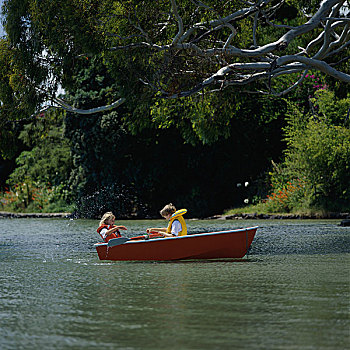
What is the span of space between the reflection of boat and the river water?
0.72 ft

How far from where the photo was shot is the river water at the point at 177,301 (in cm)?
744

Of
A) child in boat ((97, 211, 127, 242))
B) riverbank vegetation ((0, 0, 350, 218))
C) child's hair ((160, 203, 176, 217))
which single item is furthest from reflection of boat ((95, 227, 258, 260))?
riverbank vegetation ((0, 0, 350, 218))

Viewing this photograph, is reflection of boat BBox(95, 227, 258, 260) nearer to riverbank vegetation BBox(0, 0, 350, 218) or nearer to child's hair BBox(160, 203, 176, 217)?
child's hair BBox(160, 203, 176, 217)

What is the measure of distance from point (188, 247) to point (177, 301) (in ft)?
17.6

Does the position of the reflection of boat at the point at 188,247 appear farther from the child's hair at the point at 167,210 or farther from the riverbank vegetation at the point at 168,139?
the riverbank vegetation at the point at 168,139

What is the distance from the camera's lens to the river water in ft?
24.4

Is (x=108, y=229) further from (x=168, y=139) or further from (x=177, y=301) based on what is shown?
(x=168, y=139)

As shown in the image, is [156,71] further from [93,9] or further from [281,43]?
[281,43]

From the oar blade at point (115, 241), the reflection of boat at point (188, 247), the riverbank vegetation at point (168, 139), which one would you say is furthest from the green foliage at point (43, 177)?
the oar blade at point (115, 241)

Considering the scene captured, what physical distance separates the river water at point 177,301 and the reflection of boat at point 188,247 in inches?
8.7

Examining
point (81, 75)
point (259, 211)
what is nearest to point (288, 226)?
point (259, 211)

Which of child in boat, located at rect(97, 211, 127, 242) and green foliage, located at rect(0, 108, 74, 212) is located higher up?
green foliage, located at rect(0, 108, 74, 212)

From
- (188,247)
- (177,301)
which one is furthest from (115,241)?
(177,301)

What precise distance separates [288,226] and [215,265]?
11621 mm
